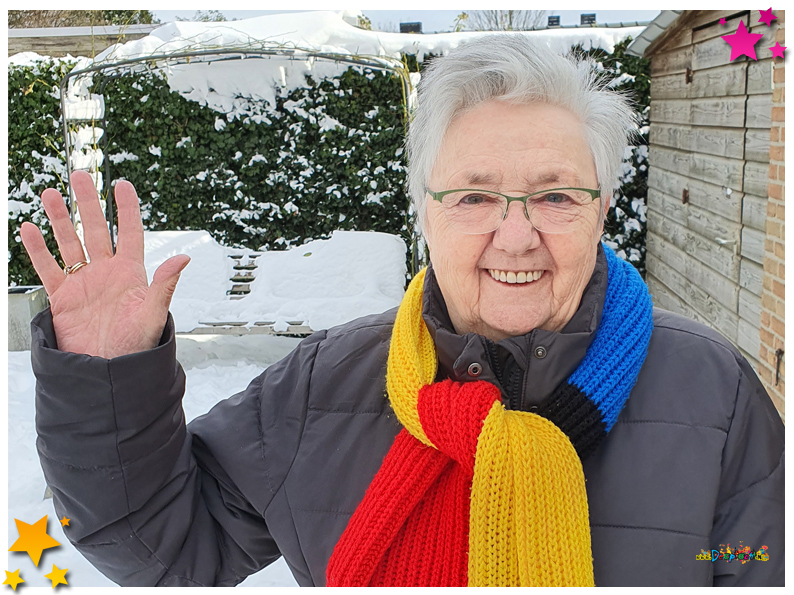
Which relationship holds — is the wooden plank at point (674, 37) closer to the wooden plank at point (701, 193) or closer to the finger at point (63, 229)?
the wooden plank at point (701, 193)

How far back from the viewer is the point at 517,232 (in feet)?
3.51

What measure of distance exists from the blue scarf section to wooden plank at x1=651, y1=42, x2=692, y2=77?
406cm

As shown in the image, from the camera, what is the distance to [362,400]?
1204 mm

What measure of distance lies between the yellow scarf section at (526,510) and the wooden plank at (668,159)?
166 inches

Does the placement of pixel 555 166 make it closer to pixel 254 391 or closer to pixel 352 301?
pixel 254 391

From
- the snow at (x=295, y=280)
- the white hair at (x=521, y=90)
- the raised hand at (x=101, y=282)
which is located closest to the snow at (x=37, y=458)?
the raised hand at (x=101, y=282)

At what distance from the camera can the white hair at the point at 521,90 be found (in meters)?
1.06

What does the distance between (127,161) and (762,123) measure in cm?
526

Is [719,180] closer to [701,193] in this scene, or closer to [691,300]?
[701,193]

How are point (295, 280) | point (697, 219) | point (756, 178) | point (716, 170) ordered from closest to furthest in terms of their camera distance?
1. point (756, 178)
2. point (716, 170)
3. point (697, 219)
4. point (295, 280)

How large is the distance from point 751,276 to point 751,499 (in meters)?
2.73

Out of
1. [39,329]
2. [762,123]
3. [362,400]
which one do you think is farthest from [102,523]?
[762,123]

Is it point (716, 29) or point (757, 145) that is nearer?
point (757, 145)

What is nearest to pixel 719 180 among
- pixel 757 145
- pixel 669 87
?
pixel 757 145
